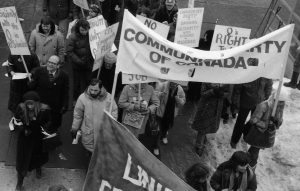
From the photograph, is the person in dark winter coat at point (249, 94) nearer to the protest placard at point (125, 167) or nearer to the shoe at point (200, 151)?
the shoe at point (200, 151)

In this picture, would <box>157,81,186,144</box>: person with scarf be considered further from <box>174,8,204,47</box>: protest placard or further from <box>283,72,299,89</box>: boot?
<box>283,72,299,89</box>: boot

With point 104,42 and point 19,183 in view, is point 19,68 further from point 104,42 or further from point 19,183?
point 19,183

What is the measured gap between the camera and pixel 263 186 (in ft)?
24.4

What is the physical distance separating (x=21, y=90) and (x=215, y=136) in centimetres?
328

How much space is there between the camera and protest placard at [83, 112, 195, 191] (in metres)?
4.24

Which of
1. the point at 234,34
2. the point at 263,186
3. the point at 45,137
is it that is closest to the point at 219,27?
the point at 234,34

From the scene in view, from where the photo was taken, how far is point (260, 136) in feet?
23.0

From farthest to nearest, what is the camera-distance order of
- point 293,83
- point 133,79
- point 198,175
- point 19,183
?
point 293,83
point 19,183
point 133,79
point 198,175

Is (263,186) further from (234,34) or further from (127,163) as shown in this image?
(127,163)

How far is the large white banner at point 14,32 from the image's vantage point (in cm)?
679

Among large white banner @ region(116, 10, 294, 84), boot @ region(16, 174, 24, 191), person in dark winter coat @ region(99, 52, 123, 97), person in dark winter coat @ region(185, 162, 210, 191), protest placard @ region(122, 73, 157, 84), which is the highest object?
large white banner @ region(116, 10, 294, 84)

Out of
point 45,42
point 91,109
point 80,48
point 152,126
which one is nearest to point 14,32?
point 45,42

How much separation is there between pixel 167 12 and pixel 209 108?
2.83 m

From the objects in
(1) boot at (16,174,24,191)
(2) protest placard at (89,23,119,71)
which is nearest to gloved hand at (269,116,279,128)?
(2) protest placard at (89,23,119,71)
